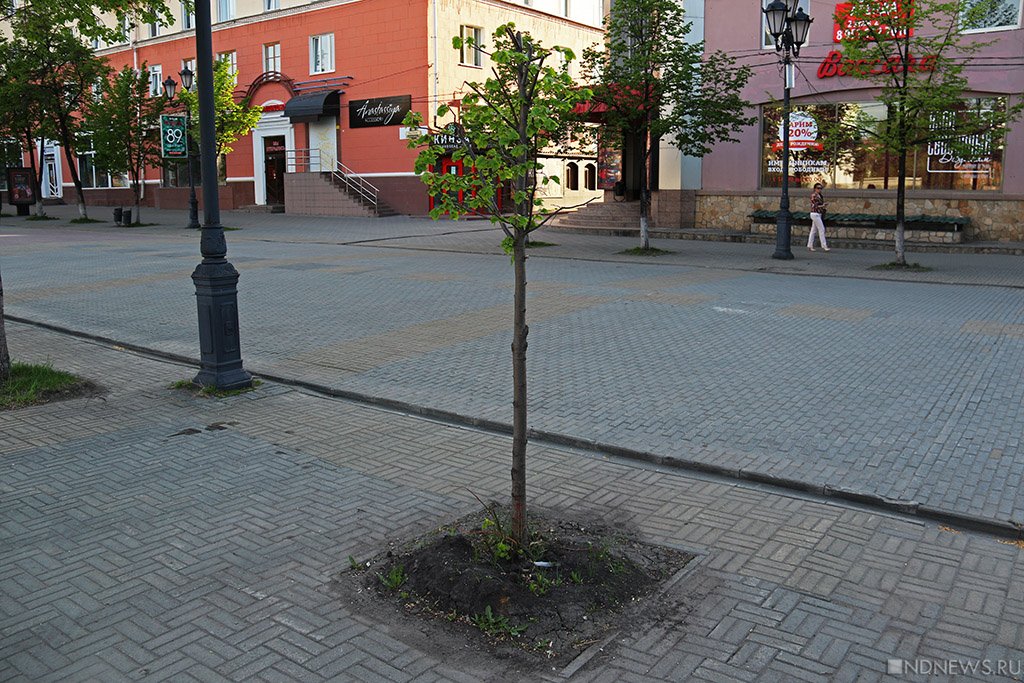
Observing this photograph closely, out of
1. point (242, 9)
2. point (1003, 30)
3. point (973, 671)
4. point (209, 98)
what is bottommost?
point (973, 671)

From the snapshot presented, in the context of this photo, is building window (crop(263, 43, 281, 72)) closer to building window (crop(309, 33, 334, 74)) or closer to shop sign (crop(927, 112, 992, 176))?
building window (crop(309, 33, 334, 74))

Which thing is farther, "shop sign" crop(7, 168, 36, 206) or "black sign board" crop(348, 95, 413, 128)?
"shop sign" crop(7, 168, 36, 206)

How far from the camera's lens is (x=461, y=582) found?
4.30 meters

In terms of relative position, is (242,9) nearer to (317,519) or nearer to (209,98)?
(209,98)

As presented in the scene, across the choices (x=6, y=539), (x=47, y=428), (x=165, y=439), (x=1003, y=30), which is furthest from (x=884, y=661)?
(x=1003, y=30)

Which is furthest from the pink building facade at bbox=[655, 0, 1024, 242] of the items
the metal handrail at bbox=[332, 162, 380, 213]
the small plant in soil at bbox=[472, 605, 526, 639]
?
the small plant in soil at bbox=[472, 605, 526, 639]

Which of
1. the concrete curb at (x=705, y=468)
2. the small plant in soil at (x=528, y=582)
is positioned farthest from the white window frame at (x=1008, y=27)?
the small plant in soil at (x=528, y=582)

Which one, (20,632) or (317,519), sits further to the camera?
(317,519)

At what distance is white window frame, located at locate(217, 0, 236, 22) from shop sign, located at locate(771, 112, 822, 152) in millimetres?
28736

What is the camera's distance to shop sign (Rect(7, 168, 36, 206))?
41.3m

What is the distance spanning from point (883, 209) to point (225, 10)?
32649mm

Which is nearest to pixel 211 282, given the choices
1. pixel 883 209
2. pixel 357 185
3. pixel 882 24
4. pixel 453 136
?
pixel 453 136

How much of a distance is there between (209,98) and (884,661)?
23.9 feet

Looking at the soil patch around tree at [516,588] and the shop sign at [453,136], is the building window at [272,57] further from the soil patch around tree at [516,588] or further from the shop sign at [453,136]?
the soil patch around tree at [516,588]
